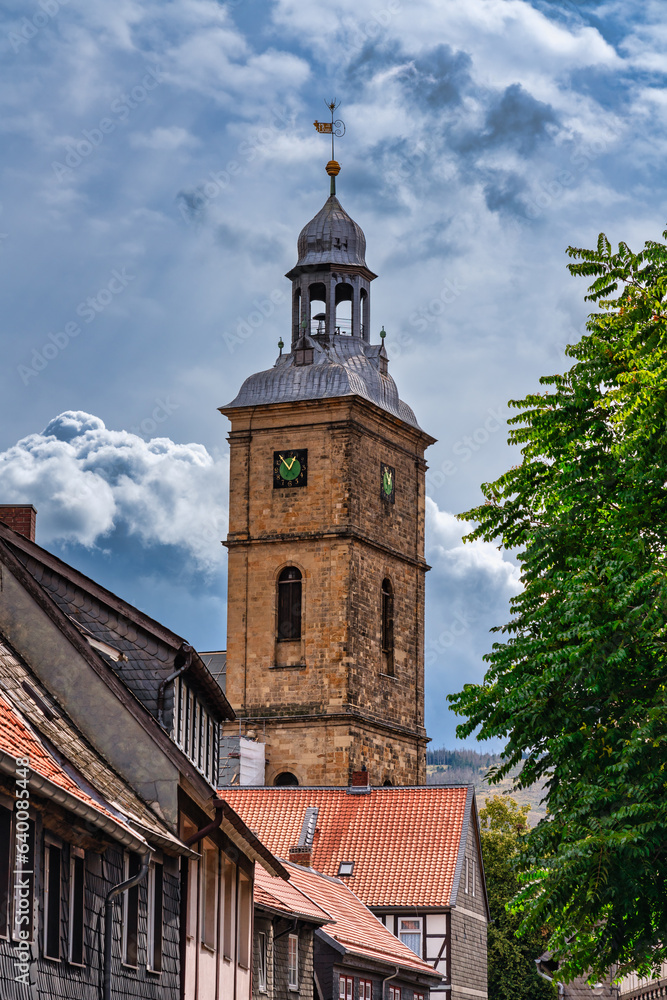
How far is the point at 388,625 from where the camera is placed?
6781 centimetres

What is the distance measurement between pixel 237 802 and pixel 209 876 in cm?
2969

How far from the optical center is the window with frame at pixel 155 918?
1952cm

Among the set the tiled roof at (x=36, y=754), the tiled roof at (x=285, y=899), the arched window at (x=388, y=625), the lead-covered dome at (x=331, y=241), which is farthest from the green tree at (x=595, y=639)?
the lead-covered dome at (x=331, y=241)

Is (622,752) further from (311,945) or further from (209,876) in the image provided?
(311,945)

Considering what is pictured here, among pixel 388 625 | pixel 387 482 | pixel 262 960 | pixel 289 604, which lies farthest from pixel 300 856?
pixel 387 482

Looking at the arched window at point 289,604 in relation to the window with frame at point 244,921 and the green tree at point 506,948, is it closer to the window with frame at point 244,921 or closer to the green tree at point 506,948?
the green tree at point 506,948

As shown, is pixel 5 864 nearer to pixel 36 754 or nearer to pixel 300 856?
pixel 36 754

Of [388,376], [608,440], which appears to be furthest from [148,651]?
[388,376]

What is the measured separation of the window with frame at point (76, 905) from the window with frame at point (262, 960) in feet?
42.5

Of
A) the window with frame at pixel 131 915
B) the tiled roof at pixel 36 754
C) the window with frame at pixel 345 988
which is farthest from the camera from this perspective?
the window with frame at pixel 345 988

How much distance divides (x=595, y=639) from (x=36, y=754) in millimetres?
6410

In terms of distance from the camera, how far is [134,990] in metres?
18.9

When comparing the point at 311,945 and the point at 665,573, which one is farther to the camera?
the point at 311,945

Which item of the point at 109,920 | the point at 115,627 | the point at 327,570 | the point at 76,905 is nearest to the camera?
the point at 76,905
